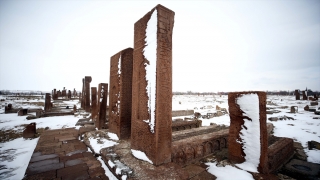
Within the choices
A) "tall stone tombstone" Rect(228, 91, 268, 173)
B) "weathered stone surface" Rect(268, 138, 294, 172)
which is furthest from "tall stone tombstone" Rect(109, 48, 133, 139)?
"weathered stone surface" Rect(268, 138, 294, 172)

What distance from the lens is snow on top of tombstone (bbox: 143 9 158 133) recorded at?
3.04 metres

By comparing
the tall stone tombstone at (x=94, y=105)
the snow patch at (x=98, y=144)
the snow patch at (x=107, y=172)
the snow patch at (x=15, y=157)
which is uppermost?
the tall stone tombstone at (x=94, y=105)

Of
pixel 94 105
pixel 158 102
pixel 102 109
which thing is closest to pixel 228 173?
pixel 158 102

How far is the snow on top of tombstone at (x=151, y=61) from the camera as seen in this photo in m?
3.04

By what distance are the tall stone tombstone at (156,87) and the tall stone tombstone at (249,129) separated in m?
1.86

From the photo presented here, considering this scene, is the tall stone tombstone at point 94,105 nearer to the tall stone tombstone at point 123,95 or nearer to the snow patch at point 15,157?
the snow patch at point 15,157

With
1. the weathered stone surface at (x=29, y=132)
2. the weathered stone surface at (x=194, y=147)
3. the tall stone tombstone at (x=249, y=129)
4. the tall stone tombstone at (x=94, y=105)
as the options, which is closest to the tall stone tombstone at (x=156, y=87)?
the weathered stone surface at (x=194, y=147)

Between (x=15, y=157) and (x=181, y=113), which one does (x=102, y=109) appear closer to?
(x=15, y=157)

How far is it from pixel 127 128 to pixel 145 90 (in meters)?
2.04

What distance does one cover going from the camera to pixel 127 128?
4.85 metres

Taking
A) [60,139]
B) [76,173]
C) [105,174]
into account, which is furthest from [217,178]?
[60,139]

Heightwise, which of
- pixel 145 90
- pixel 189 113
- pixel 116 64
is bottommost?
pixel 189 113

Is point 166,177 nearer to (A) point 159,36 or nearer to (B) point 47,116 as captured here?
(A) point 159,36

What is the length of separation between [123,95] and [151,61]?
6.76 ft
